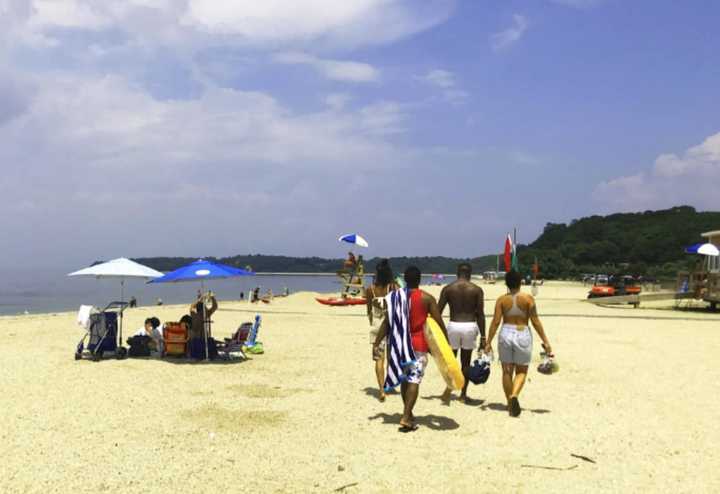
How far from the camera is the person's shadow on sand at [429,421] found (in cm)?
701

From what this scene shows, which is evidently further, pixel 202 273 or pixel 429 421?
pixel 202 273

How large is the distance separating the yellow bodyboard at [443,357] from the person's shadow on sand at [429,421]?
517 millimetres

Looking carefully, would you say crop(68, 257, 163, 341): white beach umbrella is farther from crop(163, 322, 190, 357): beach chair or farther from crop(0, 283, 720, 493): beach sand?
crop(0, 283, 720, 493): beach sand

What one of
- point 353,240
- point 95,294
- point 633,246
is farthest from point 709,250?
point 633,246

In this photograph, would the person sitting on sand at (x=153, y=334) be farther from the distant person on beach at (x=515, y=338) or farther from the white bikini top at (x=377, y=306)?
the distant person on beach at (x=515, y=338)

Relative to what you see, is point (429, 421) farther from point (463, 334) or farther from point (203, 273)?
point (203, 273)

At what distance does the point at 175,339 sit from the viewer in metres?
12.0

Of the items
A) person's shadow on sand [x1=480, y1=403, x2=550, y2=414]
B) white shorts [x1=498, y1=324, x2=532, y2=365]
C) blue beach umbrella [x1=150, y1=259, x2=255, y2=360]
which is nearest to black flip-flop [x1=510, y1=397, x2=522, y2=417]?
person's shadow on sand [x1=480, y1=403, x2=550, y2=414]

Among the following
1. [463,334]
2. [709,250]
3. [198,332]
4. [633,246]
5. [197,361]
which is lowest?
[197,361]

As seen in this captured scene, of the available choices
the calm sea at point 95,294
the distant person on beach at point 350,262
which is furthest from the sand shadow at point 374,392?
the distant person on beach at point 350,262

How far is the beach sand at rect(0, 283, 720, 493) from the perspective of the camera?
5.32 meters

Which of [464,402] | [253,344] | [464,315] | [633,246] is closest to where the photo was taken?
[464,315]

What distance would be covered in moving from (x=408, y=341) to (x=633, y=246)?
321 feet

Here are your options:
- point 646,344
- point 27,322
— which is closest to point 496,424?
point 646,344
